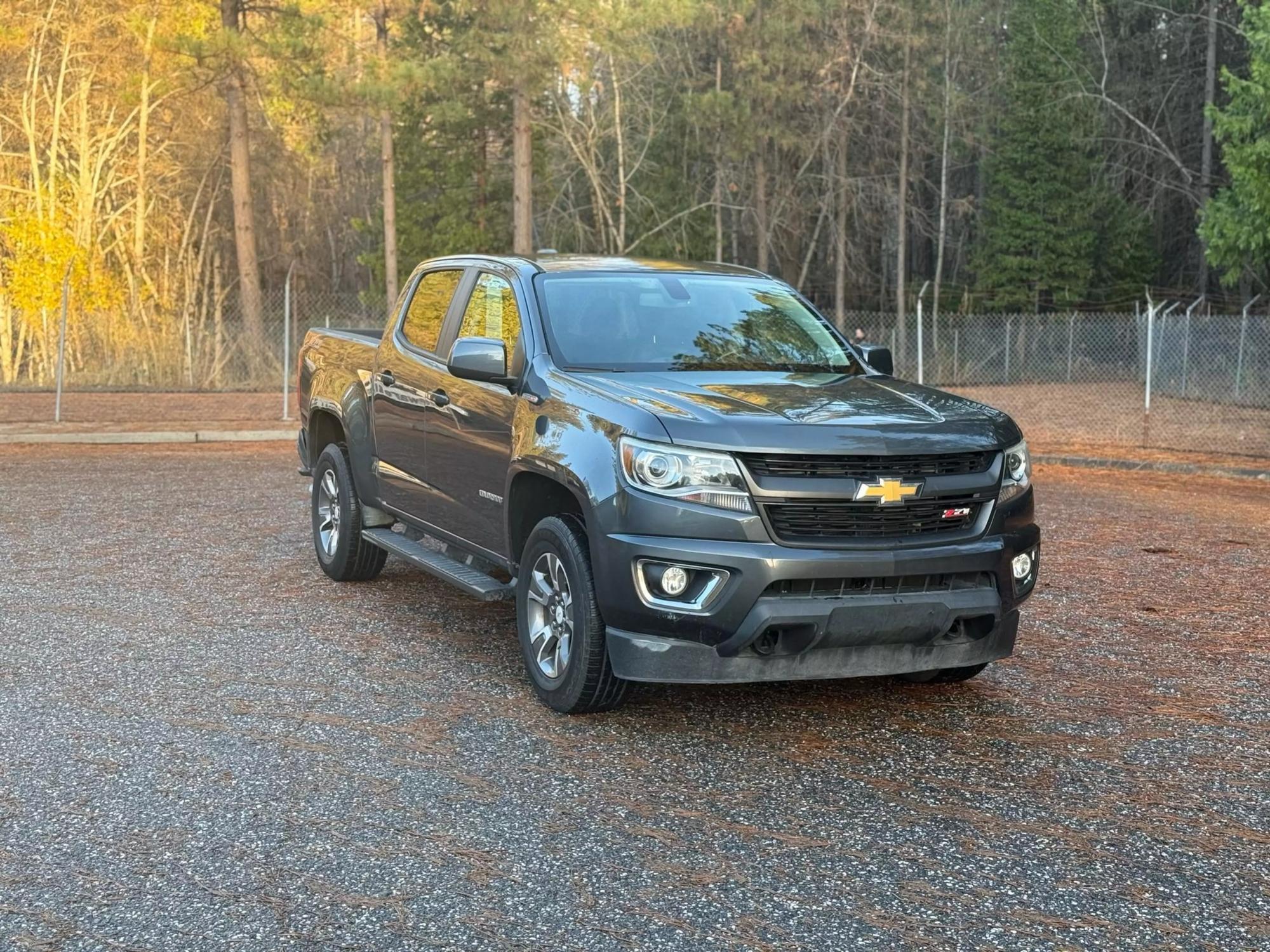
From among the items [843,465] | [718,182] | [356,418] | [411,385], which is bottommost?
[356,418]

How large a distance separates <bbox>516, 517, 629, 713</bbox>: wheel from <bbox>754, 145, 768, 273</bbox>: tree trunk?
34878mm

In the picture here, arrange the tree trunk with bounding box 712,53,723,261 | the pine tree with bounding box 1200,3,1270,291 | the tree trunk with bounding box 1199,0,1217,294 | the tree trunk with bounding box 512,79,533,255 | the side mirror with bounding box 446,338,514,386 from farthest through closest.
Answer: the tree trunk with bounding box 1199,0,1217,294 → the tree trunk with bounding box 712,53,723,261 → the tree trunk with bounding box 512,79,533,255 → the pine tree with bounding box 1200,3,1270,291 → the side mirror with bounding box 446,338,514,386

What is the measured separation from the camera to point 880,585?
5.48 metres

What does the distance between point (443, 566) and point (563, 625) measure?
139 centimetres

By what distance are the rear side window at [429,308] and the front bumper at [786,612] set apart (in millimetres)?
2576

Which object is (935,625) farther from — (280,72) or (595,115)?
(595,115)

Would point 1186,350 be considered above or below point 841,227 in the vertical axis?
below

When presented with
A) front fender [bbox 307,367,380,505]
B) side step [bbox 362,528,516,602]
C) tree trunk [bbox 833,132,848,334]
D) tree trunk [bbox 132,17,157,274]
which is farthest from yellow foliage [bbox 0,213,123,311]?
tree trunk [bbox 833,132,848,334]

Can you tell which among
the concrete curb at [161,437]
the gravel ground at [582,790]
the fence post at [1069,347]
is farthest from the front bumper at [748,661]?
the fence post at [1069,347]

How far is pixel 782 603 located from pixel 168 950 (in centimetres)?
247

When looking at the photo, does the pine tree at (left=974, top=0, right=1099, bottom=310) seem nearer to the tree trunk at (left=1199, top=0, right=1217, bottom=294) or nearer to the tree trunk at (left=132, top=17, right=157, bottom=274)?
the tree trunk at (left=1199, top=0, right=1217, bottom=294)

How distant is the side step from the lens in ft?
21.8

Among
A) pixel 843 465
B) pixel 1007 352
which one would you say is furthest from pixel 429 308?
pixel 1007 352

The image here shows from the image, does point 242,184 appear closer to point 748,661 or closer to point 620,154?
point 620,154
